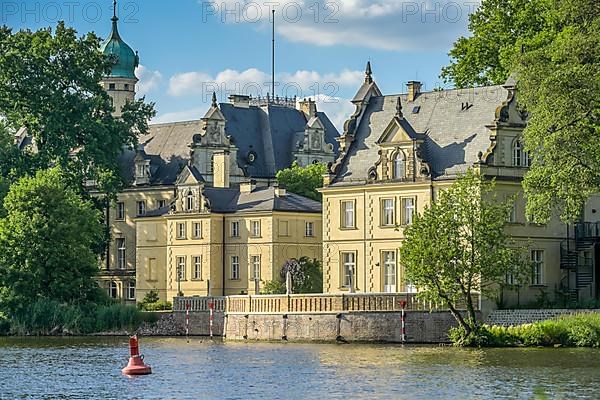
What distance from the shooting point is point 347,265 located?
270 feet

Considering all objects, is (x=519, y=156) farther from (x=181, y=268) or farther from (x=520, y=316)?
(x=181, y=268)

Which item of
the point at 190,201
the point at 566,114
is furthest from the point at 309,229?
the point at 566,114

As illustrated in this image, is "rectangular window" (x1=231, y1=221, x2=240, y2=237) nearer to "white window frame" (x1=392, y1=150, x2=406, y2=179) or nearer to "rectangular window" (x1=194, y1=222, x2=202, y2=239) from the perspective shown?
"rectangular window" (x1=194, y1=222, x2=202, y2=239)

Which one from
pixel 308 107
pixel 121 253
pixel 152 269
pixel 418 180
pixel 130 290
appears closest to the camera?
pixel 418 180

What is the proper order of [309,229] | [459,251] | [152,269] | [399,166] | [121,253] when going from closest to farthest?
1. [459,251]
2. [399,166]
3. [309,229]
4. [152,269]
5. [121,253]

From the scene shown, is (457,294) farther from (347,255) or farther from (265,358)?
(347,255)

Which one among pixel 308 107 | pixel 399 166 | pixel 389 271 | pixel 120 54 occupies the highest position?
pixel 120 54

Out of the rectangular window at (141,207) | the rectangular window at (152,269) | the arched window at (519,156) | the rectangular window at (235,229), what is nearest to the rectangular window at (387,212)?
the arched window at (519,156)

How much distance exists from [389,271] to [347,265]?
267 centimetres

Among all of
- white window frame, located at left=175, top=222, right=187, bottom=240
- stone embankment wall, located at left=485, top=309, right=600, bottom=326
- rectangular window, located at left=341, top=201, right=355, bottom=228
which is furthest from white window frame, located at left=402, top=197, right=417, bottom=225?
white window frame, located at left=175, top=222, right=187, bottom=240

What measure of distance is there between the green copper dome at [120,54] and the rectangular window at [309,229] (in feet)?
122

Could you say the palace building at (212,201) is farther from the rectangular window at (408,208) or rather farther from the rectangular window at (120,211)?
the rectangular window at (408,208)

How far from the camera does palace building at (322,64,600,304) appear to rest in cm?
7650

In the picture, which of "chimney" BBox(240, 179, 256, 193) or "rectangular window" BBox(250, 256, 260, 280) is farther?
"chimney" BBox(240, 179, 256, 193)
